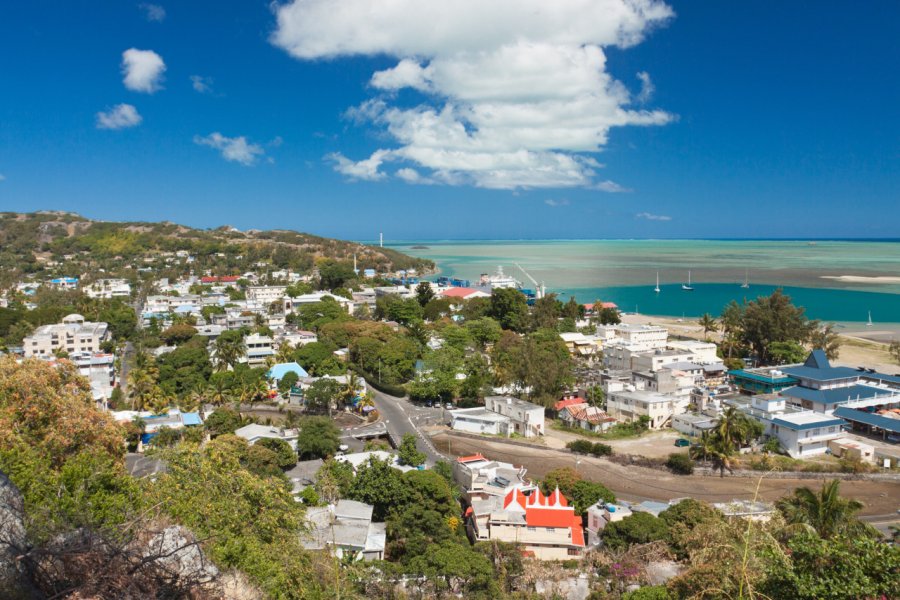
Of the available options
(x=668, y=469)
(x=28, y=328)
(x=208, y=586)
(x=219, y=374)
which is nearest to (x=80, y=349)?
(x=28, y=328)

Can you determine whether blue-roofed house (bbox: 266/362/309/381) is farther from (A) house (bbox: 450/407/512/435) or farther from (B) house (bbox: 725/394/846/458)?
(B) house (bbox: 725/394/846/458)

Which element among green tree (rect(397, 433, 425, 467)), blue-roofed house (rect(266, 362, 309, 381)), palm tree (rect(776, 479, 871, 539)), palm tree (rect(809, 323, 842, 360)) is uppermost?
palm tree (rect(809, 323, 842, 360))

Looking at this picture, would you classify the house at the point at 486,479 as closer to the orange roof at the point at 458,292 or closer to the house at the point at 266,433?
the house at the point at 266,433

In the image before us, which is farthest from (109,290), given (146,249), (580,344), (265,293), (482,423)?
(482,423)

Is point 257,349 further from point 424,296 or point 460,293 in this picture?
point 460,293

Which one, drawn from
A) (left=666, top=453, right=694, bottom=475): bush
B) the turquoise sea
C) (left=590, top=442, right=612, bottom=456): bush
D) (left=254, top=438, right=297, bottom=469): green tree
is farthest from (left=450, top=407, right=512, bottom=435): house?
the turquoise sea

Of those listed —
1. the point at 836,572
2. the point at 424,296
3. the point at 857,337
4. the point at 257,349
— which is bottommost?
the point at 257,349
